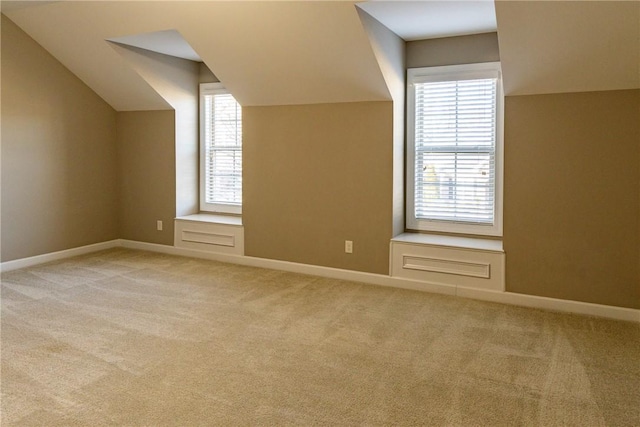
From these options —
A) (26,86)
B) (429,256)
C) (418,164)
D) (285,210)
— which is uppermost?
(26,86)

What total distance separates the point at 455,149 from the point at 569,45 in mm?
1417

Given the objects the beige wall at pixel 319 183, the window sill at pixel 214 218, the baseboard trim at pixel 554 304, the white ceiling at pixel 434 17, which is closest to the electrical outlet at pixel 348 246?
the beige wall at pixel 319 183

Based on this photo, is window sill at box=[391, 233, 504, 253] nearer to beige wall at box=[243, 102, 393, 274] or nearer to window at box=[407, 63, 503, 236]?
window at box=[407, 63, 503, 236]

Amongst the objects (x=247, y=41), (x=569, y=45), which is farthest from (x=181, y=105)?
(x=569, y=45)

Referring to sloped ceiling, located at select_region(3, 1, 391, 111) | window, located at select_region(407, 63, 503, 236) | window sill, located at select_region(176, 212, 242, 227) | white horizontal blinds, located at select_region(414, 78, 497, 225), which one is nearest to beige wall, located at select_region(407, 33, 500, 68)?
window, located at select_region(407, 63, 503, 236)

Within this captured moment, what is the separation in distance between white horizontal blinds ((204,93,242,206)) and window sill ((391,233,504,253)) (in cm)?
223

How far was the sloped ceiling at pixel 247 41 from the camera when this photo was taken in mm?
4129

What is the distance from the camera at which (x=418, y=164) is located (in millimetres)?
4949

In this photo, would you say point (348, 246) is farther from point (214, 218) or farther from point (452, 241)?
point (214, 218)

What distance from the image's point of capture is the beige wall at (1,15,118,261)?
17.2 feet

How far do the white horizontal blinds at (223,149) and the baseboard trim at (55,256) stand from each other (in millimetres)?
1358

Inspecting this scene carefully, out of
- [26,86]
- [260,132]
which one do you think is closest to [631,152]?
[260,132]

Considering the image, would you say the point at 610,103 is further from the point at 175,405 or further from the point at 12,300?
the point at 12,300

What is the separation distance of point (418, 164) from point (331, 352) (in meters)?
2.35
